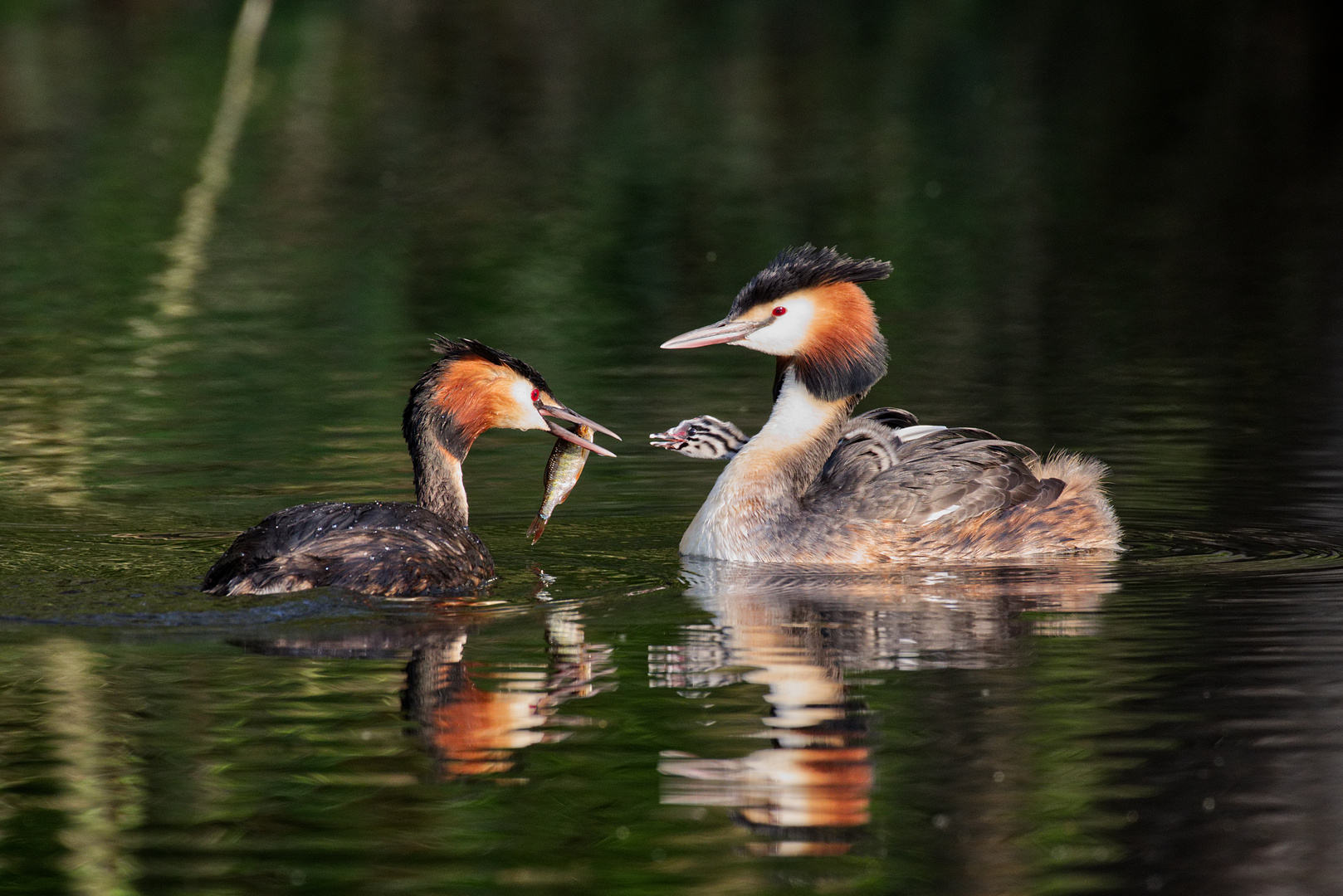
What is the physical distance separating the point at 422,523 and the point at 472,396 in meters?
0.89

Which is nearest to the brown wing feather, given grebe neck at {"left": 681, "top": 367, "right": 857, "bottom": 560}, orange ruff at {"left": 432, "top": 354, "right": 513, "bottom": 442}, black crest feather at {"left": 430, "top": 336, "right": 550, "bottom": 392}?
grebe neck at {"left": 681, "top": 367, "right": 857, "bottom": 560}

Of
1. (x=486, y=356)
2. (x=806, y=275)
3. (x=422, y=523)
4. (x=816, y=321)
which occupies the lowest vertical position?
(x=422, y=523)

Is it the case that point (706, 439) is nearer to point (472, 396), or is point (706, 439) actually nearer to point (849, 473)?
point (849, 473)

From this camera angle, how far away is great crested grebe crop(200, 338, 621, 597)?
27.3ft

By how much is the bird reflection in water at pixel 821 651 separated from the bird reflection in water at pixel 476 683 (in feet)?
1.07

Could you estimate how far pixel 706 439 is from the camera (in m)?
11.1

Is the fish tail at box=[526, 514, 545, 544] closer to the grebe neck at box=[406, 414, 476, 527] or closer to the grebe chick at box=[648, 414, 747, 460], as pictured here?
the grebe neck at box=[406, 414, 476, 527]

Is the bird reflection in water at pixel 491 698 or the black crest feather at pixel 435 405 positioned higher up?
the black crest feather at pixel 435 405

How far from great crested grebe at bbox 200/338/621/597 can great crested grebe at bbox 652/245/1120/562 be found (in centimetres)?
97

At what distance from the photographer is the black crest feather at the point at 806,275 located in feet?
33.1

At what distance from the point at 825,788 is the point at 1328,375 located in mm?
8737

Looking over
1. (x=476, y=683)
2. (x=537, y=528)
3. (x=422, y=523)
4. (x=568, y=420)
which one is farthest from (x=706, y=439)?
(x=476, y=683)

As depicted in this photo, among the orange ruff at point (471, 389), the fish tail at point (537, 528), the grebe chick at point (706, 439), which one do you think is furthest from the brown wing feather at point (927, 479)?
the orange ruff at point (471, 389)

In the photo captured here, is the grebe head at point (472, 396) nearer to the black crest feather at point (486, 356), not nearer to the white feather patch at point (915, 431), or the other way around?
the black crest feather at point (486, 356)
